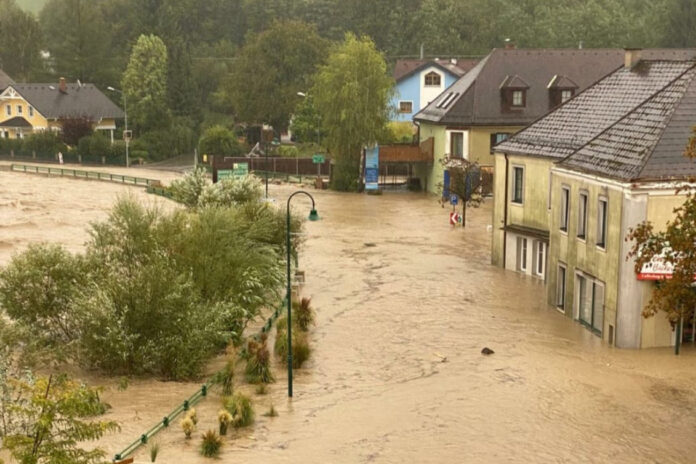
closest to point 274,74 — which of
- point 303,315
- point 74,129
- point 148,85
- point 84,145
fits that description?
point 148,85

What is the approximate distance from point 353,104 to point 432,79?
1764 centimetres

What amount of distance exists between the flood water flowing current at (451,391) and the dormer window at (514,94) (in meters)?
25.1

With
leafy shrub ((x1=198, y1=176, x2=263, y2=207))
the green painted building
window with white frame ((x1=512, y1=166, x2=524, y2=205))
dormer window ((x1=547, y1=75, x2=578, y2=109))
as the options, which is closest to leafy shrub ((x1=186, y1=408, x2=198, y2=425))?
the green painted building

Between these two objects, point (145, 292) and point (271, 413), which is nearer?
point (271, 413)

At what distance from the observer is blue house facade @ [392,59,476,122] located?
274 feet

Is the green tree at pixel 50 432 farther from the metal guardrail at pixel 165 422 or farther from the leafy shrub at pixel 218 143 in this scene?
the leafy shrub at pixel 218 143

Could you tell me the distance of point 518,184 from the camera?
1578 inches

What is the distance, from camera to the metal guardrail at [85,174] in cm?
7388

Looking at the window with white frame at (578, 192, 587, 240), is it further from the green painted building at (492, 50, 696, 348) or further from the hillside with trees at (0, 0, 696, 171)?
the hillside with trees at (0, 0, 696, 171)

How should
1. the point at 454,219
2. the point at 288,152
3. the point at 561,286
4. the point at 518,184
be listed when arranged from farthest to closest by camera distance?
the point at 288,152
the point at 454,219
the point at 518,184
the point at 561,286

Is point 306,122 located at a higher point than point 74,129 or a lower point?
higher

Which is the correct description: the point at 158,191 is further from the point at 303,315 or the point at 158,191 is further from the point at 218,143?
the point at 303,315

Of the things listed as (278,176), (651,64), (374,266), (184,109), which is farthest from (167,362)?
(184,109)

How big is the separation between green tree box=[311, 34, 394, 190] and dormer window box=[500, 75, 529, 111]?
31.9 ft
